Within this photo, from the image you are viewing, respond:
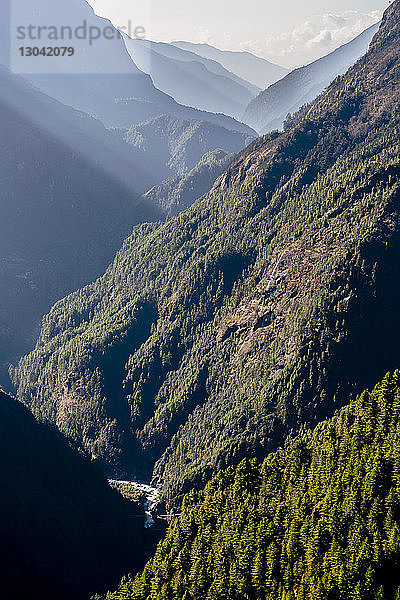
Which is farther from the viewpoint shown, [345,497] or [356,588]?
[345,497]

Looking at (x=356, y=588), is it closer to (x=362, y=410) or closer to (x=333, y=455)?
(x=333, y=455)

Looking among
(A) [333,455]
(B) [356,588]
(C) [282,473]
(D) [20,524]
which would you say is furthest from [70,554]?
(B) [356,588]

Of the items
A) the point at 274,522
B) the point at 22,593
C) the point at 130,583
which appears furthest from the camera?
the point at 130,583

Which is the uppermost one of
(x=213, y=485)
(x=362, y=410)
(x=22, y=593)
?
(x=362, y=410)

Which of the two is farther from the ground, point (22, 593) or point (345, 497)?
point (345, 497)

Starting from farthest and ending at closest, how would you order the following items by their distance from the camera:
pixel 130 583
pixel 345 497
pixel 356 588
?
pixel 130 583
pixel 345 497
pixel 356 588

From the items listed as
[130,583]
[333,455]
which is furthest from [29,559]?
[333,455]

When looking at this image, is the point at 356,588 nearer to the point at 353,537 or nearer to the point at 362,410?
the point at 353,537
